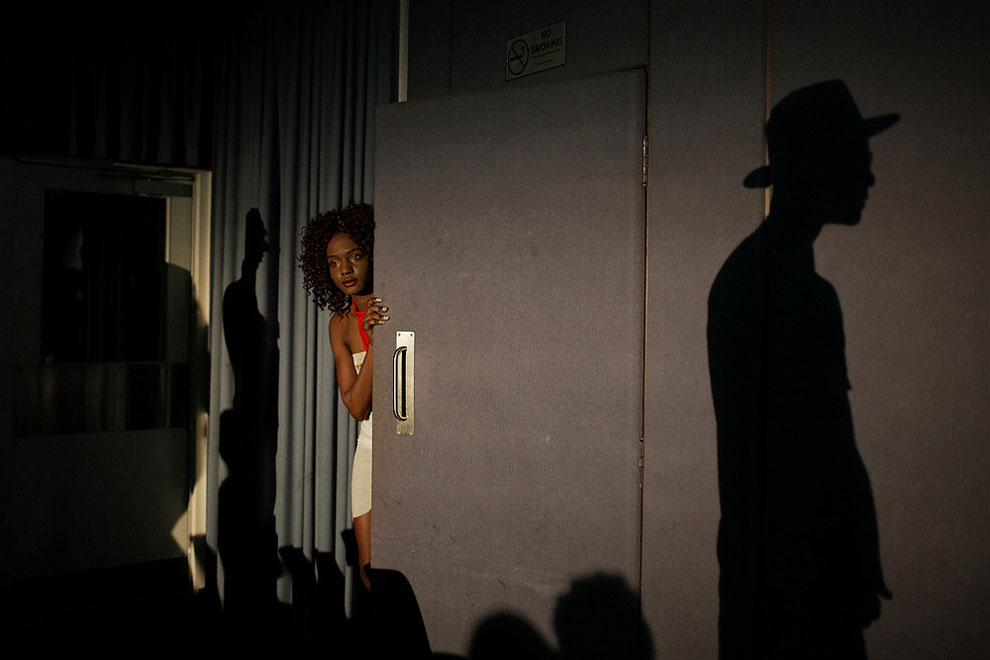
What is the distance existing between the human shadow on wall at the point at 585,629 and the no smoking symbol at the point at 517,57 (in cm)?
146

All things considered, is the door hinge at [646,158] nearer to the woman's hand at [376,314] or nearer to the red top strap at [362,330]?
the woman's hand at [376,314]

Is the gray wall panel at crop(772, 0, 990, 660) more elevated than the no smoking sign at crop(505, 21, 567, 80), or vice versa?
the no smoking sign at crop(505, 21, 567, 80)

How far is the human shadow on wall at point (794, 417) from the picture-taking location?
1258mm

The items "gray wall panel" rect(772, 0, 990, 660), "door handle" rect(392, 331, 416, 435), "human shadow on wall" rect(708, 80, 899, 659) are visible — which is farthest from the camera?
"door handle" rect(392, 331, 416, 435)

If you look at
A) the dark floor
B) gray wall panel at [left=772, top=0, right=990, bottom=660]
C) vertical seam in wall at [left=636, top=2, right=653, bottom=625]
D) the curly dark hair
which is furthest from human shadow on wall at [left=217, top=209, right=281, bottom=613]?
gray wall panel at [left=772, top=0, right=990, bottom=660]

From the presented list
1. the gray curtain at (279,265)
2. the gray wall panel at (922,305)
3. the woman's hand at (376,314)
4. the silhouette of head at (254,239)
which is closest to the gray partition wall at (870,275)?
the gray wall panel at (922,305)

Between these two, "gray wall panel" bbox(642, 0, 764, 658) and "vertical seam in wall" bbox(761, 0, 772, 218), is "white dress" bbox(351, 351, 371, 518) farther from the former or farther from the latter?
"vertical seam in wall" bbox(761, 0, 772, 218)

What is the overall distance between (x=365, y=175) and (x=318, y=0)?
840 mm

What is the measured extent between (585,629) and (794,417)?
776mm

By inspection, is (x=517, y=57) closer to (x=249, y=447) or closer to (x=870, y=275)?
(x=870, y=275)

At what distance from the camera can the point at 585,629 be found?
1.56 m

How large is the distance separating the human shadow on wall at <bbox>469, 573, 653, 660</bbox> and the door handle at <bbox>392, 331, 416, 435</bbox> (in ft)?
2.02

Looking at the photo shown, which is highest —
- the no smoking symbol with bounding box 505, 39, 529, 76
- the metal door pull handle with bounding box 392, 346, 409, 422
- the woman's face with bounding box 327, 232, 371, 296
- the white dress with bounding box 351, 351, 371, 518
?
the no smoking symbol with bounding box 505, 39, 529, 76

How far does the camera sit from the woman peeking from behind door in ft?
6.82
